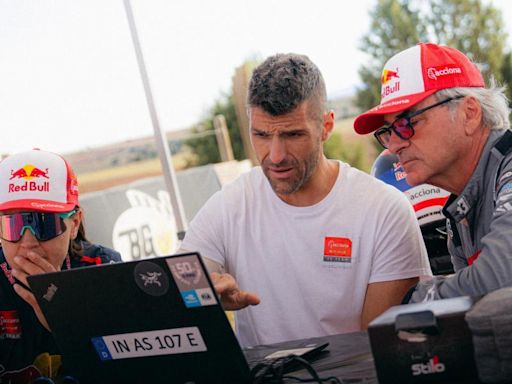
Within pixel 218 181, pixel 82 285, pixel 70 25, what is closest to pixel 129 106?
pixel 70 25

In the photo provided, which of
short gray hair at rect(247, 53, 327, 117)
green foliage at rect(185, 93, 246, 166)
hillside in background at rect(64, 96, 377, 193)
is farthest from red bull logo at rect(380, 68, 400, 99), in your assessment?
green foliage at rect(185, 93, 246, 166)

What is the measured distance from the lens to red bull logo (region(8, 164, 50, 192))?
2441 mm

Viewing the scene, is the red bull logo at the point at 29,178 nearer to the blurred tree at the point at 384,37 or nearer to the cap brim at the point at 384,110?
the cap brim at the point at 384,110

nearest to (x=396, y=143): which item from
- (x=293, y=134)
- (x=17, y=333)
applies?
(x=293, y=134)

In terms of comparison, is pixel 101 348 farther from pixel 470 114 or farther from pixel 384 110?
pixel 470 114

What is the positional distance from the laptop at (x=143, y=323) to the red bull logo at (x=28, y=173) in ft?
2.70

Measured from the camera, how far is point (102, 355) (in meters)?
1.70

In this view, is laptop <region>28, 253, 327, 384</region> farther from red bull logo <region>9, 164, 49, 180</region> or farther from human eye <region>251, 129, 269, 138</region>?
human eye <region>251, 129, 269, 138</region>

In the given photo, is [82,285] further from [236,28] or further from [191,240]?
[236,28]

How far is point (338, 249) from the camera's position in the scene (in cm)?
252

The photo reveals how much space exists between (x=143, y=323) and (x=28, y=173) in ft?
3.46

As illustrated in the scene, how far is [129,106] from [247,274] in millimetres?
15191

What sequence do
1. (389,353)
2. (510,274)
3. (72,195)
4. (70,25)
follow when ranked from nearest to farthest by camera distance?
1. (389,353)
2. (510,274)
3. (72,195)
4. (70,25)

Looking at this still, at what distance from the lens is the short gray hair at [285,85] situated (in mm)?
2494
